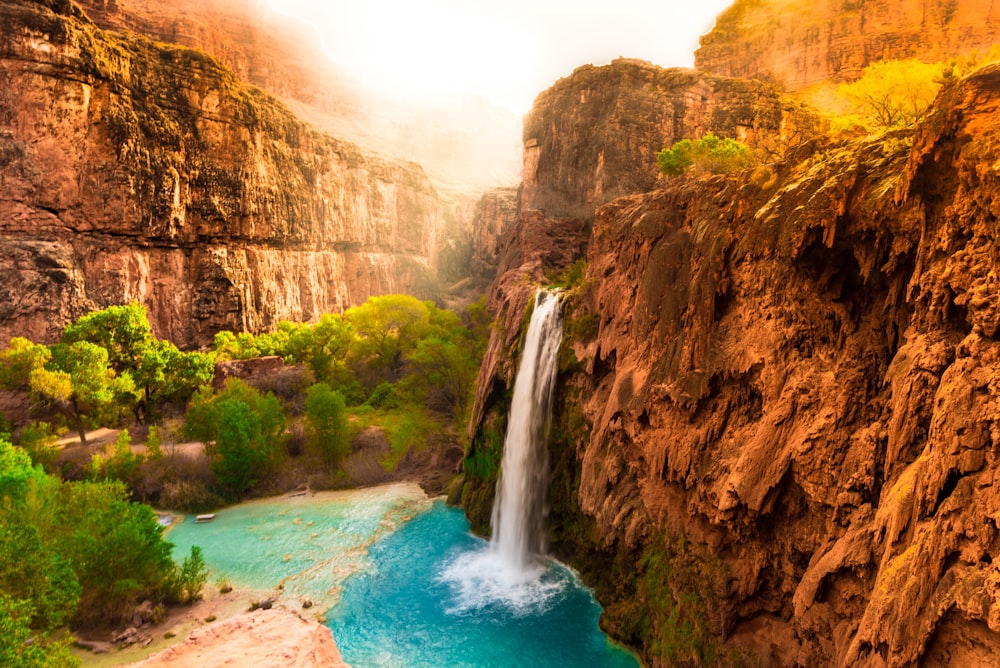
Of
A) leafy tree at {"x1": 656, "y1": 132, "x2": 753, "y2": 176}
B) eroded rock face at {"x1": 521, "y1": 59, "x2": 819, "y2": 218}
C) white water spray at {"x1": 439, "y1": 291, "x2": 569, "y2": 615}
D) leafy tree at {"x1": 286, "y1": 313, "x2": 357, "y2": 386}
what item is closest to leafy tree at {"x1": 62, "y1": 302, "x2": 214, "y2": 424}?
leafy tree at {"x1": 286, "y1": 313, "x2": 357, "y2": 386}

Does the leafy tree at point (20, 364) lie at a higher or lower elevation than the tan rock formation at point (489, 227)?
lower

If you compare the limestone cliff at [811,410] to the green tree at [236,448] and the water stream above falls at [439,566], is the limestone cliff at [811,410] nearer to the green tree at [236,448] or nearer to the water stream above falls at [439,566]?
the water stream above falls at [439,566]

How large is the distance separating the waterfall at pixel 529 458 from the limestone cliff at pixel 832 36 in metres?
28.3

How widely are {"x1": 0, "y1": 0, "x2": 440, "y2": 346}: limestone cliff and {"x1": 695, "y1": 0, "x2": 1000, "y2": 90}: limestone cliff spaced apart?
42.1m

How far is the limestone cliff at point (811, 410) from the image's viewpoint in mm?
6191

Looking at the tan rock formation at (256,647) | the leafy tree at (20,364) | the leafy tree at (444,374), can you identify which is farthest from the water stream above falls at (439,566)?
the leafy tree at (20,364)

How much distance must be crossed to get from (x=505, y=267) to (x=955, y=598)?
40.3 meters

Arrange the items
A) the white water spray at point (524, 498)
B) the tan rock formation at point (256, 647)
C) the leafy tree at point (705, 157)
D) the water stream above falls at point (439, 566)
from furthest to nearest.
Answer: the white water spray at point (524, 498)
the leafy tree at point (705, 157)
the water stream above falls at point (439, 566)
the tan rock formation at point (256, 647)

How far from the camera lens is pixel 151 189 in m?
42.9

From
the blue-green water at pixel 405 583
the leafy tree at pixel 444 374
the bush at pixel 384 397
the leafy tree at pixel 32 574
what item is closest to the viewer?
the leafy tree at pixel 32 574

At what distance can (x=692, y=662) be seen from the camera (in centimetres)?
1169

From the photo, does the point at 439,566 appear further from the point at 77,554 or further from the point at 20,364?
the point at 20,364

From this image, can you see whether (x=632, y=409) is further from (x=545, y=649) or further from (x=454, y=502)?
(x=454, y=502)

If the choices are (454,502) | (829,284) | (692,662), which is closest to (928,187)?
(829,284)
